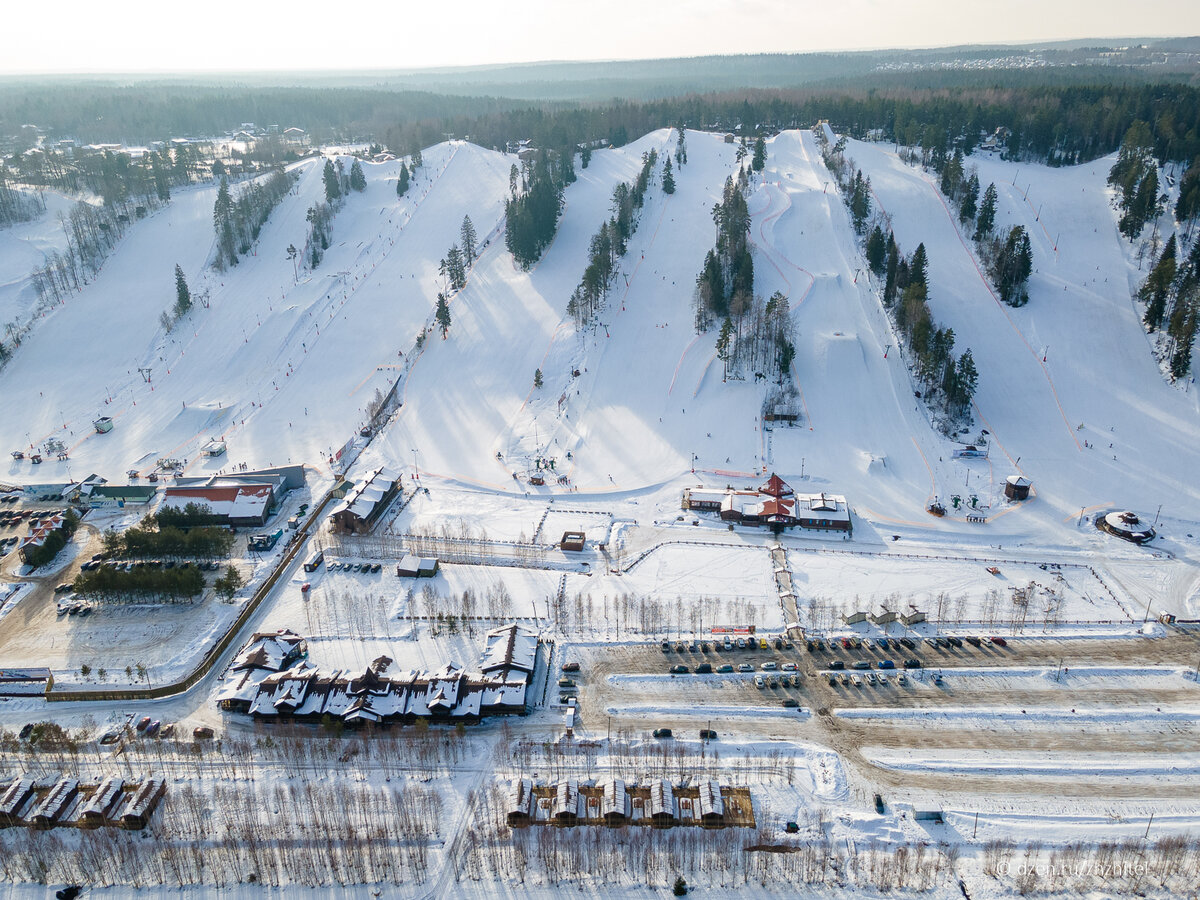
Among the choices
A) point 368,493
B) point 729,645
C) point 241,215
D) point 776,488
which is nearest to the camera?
point 729,645

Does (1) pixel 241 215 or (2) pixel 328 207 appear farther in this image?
(2) pixel 328 207

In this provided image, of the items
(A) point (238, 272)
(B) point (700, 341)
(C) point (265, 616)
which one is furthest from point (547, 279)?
(C) point (265, 616)

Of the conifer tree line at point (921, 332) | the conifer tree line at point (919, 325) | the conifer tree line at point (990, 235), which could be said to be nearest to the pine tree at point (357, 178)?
the conifer tree line at point (919, 325)

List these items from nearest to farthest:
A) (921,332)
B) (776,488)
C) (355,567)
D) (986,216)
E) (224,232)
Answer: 1. (355,567)
2. (776,488)
3. (921,332)
4. (986,216)
5. (224,232)

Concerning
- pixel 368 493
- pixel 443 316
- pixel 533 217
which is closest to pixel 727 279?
pixel 533 217

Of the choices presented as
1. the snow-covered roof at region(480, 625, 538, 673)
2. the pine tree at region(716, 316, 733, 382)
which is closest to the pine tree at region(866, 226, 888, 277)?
the pine tree at region(716, 316, 733, 382)

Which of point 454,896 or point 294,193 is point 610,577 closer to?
point 454,896

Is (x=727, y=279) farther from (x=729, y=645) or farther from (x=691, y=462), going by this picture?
(x=729, y=645)
